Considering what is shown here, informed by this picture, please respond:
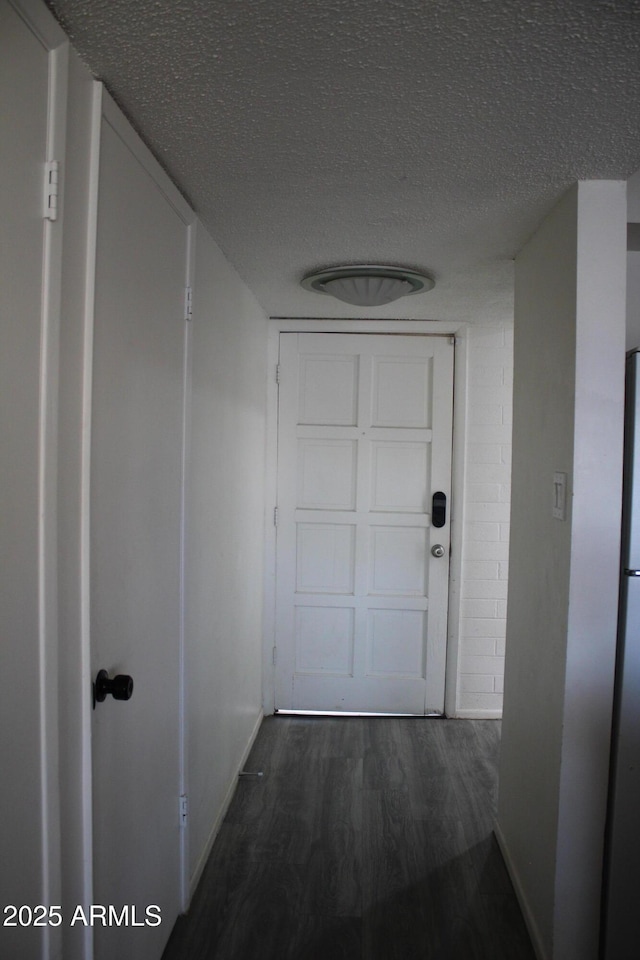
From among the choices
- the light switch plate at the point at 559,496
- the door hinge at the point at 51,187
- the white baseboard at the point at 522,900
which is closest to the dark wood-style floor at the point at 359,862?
the white baseboard at the point at 522,900

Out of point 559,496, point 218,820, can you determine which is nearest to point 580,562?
point 559,496

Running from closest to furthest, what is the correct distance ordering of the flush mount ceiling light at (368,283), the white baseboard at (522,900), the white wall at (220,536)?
1. the white baseboard at (522,900)
2. the white wall at (220,536)
3. the flush mount ceiling light at (368,283)

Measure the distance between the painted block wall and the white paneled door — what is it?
125 mm

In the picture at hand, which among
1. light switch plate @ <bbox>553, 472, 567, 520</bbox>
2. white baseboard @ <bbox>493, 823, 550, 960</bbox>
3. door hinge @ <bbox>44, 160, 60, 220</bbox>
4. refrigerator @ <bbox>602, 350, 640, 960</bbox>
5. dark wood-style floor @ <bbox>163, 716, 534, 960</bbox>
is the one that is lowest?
dark wood-style floor @ <bbox>163, 716, 534, 960</bbox>

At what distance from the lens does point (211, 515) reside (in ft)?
7.54

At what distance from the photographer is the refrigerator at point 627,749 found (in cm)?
171

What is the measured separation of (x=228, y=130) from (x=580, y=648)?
5.10ft

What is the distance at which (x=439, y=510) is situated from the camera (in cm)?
358

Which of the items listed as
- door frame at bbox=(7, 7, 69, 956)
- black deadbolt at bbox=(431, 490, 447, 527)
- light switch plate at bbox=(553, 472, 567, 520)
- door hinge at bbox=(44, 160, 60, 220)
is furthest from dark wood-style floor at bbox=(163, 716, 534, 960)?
door hinge at bbox=(44, 160, 60, 220)

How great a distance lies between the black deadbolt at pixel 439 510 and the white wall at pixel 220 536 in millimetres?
987

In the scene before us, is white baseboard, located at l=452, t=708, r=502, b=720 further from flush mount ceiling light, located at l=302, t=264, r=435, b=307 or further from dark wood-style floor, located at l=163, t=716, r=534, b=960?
flush mount ceiling light, located at l=302, t=264, r=435, b=307

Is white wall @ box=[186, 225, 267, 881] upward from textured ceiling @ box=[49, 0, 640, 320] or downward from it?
downward

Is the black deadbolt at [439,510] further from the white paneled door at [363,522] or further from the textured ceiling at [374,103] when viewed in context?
the textured ceiling at [374,103]

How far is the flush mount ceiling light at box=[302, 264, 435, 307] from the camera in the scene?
2.55 metres
